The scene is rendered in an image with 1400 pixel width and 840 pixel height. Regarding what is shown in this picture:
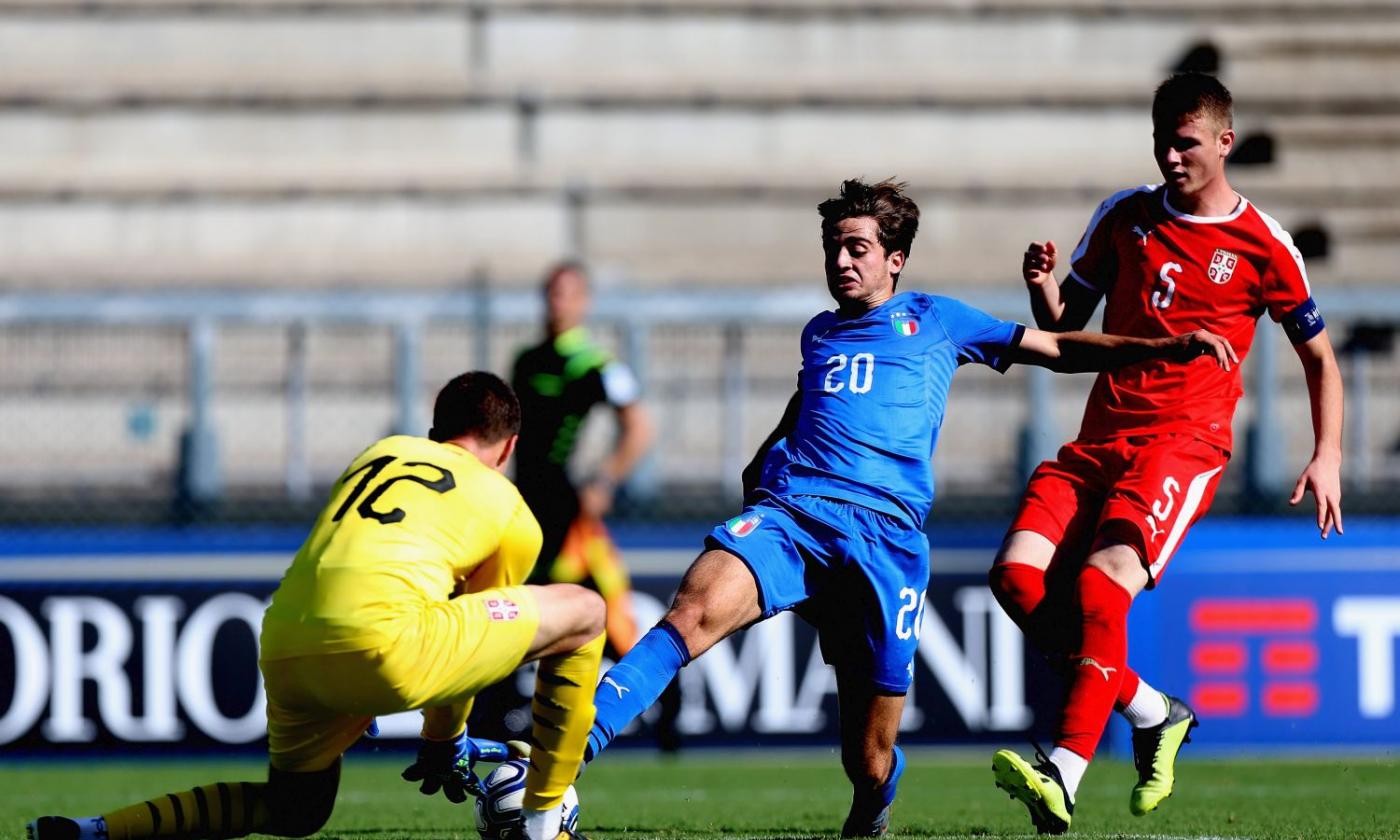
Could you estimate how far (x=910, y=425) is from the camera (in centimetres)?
620

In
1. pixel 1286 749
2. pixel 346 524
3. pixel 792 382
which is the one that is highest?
pixel 346 524

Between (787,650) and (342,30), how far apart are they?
782 cm

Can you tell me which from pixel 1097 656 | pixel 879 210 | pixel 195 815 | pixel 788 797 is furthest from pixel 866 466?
pixel 788 797

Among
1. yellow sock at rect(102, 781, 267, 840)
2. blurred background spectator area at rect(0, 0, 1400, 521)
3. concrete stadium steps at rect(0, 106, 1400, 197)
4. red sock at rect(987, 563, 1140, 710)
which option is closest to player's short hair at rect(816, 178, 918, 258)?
red sock at rect(987, 563, 1140, 710)

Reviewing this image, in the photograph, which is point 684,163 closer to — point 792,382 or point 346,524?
point 792,382

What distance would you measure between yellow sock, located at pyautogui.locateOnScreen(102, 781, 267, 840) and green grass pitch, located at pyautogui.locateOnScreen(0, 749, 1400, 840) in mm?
1548

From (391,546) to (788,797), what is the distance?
388cm

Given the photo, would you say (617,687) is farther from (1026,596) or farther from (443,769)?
(1026,596)

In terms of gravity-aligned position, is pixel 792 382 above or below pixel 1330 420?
below

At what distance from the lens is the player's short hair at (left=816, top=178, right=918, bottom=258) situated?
6.20 meters

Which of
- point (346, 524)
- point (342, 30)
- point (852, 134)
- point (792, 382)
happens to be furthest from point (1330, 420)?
point (342, 30)

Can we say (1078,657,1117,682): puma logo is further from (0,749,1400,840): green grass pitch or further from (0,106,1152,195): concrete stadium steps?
(0,106,1152,195): concrete stadium steps

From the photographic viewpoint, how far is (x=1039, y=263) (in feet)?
20.5

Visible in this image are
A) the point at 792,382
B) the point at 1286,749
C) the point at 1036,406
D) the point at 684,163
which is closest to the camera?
the point at 1286,749
